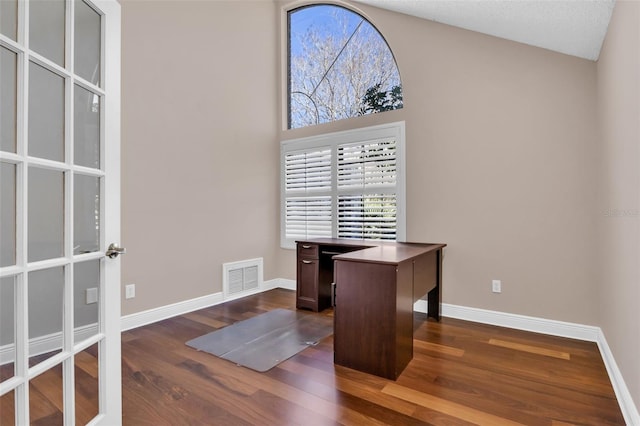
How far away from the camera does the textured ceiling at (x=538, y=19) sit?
2162mm

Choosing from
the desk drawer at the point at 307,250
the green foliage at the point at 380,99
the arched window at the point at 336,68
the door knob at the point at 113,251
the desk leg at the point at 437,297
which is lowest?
the desk leg at the point at 437,297

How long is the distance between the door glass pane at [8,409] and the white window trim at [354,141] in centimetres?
319

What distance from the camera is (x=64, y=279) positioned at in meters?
1.29

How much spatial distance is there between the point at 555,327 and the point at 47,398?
11.4 feet

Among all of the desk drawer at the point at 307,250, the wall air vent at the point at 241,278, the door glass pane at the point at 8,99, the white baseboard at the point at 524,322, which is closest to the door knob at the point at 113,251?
the door glass pane at the point at 8,99

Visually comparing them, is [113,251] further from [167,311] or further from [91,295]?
[167,311]

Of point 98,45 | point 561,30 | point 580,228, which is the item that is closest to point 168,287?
point 98,45

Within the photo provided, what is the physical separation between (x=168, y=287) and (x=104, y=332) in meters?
2.01

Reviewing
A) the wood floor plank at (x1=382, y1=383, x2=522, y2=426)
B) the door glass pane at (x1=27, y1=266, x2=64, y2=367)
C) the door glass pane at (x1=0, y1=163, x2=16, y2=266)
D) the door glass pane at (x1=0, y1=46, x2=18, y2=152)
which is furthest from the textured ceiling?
the door glass pane at (x1=27, y1=266, x2=64, y2=367)

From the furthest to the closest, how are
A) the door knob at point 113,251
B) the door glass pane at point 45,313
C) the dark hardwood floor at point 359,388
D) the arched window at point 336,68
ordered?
the arched window at point 336,68
the dark hardwood floor at point 359,388
the door knob at point 113,251
the door glass pane at point 45,313

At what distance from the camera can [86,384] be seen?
1.39 metres

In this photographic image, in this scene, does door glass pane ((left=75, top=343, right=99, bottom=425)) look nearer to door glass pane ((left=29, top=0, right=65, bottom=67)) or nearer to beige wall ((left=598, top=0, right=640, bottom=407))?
door glass pane ((left=29, top=0, right=65, bottom=67))

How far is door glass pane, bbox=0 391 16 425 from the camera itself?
107cm

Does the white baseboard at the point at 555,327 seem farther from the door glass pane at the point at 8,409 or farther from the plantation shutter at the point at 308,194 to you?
the door glass pane at the point at 8,409
